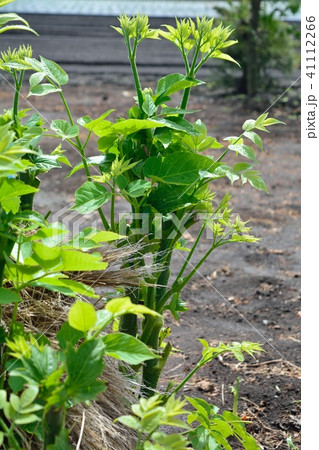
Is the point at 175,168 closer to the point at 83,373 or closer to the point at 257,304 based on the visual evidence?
the point at 83,373

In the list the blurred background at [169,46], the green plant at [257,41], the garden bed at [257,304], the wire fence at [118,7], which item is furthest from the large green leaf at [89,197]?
the wire fence at [118,7]

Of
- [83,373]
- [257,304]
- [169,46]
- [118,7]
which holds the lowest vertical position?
[257,304]

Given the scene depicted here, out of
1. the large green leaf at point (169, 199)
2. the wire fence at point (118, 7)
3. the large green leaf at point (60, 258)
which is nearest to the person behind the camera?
the large green leaf at point (60, 258)

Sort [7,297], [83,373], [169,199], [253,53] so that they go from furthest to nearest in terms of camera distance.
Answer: [253,53], [169,199], [7,297], [83,373]

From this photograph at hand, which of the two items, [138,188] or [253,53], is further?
[253,53]

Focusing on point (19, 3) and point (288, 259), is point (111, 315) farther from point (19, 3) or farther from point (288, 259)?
point (19, 3)

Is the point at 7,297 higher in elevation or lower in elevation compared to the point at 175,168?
lower

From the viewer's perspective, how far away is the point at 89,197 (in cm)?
168

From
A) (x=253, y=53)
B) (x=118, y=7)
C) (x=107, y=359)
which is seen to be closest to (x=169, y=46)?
(x=253, y=53)

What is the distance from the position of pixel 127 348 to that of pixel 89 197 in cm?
49

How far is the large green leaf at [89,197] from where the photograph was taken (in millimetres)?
1656

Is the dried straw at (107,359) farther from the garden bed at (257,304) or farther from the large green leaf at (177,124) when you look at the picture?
the garden bed at (257,304)

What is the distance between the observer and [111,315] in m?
1.28
